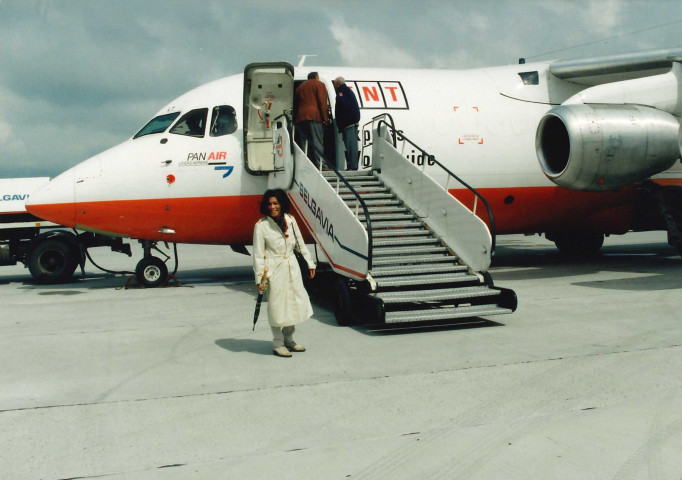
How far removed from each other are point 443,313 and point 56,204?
6.69 metres

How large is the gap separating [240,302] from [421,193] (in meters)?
3.26

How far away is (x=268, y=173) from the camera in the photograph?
11570 mm

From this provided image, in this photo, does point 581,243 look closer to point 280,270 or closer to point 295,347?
point 295,347

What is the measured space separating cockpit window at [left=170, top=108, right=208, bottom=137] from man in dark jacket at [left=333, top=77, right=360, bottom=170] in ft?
7.52

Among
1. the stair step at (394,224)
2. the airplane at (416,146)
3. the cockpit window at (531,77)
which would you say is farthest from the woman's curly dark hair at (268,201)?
the cockpit window at (531,77)

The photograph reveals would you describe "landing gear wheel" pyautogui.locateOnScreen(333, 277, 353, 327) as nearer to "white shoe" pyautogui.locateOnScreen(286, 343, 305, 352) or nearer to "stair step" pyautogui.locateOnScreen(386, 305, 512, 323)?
"stair step" pyautogui.locateOnScreen(386, 305, 512, 323)

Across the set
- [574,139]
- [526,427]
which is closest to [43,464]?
[526,427]

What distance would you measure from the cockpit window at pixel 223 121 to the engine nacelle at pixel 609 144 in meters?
5.31

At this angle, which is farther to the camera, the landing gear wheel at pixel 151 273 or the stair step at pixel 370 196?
the landing gear wheel at pixel 151 273

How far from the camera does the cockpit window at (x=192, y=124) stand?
1152 centimetres

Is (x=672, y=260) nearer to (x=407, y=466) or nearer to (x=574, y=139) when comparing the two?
(x=574, y=139)

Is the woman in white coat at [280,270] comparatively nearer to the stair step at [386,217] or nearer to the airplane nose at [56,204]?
the stair step at [386,217]

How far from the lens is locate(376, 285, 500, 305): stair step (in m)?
8.07

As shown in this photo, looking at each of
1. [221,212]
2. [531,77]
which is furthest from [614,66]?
[221,212]
